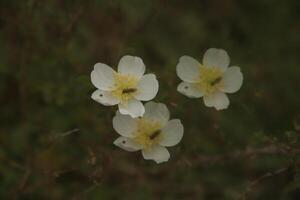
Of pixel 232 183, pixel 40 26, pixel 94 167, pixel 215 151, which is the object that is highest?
pixel 40 26

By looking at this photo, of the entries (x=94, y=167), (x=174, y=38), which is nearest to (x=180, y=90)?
(x=94, y=167)

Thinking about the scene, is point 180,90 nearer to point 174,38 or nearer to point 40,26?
point 40,26

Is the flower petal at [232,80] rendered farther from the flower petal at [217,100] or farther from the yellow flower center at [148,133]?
the yellow flower center at [148,133]

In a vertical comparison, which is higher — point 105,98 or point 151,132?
point 105,98

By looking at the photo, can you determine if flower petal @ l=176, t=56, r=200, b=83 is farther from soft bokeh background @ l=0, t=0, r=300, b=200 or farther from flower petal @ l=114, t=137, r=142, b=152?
flower petal @ l=114, t=137, r=142, b=152

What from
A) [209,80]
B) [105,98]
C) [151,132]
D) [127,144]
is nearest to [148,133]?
[151,132]

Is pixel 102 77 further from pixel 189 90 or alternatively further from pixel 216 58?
pixel 216 58
